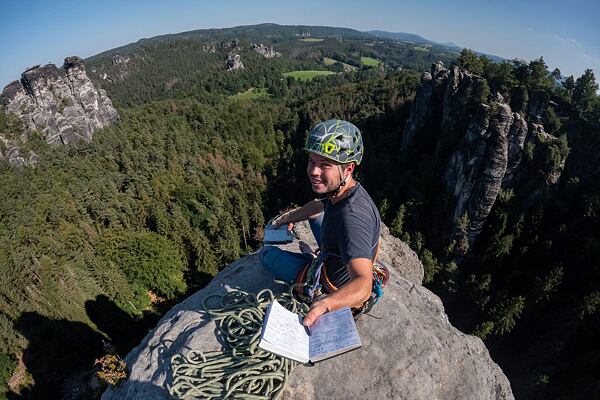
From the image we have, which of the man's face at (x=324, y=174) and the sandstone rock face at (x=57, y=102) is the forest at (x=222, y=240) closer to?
the sandstone rock face at (x=57, y=102)

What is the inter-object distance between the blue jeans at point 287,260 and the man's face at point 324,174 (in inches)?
80.3

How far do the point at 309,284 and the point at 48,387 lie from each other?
3328 centimetres

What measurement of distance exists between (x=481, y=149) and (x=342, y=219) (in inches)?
1368

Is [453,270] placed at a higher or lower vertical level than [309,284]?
lower

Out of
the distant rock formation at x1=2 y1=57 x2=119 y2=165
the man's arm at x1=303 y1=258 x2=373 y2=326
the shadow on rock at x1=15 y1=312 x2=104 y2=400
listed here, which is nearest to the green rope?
the man's arm at x1=303 y1=258 x2=373 y2=326

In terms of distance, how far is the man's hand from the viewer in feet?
12.3

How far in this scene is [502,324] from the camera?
2675cm

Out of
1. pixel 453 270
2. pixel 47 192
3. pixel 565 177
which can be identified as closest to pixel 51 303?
pixel 47 192

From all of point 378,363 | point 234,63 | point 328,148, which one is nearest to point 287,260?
point 378,363

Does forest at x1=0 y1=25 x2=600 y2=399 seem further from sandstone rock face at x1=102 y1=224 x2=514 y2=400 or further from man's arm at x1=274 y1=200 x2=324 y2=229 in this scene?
man's arm at x1=274 y1=200 x2=324 y2=229

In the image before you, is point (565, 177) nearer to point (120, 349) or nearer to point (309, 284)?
point (309, 284)

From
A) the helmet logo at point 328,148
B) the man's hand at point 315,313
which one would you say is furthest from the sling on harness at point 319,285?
the helmet logo at point 328,148

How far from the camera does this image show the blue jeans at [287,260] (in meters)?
6.70

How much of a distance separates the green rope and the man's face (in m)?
1.91
